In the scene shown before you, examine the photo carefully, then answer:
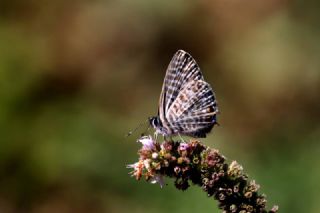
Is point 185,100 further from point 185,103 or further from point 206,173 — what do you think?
point 206,173

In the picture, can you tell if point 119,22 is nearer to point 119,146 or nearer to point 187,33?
point 187,33

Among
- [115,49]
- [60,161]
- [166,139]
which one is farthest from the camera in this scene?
[115,49]

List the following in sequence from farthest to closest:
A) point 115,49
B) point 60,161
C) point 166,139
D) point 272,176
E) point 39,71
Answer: point 115,49 → point 39,71 → point 60,161 → point 272,176 → point 166,139

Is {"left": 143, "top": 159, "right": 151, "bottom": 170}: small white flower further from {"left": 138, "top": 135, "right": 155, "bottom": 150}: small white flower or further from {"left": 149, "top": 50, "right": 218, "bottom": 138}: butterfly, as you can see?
{"left": 149, "top": 50, "right": 218, "bottom": 138}: butterfly

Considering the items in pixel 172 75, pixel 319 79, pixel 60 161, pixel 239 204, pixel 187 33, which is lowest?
pixel 239 204

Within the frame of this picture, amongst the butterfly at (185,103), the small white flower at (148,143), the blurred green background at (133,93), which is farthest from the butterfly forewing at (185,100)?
the blurred green background at (133,93)

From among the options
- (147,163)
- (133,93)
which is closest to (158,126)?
(147,163)

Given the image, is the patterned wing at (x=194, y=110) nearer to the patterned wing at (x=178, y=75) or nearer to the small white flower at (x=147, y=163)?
the patterned wing at (x=178, y=75)

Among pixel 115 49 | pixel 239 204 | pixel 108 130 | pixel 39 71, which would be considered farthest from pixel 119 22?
pixel 239 204
